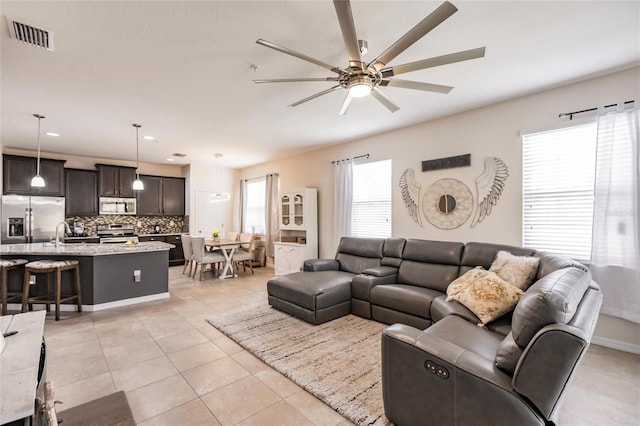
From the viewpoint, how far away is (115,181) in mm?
6762

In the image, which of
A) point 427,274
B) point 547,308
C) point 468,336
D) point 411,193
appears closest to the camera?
point 547,308

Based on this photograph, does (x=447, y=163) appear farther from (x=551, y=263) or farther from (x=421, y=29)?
(x=421, y=29)

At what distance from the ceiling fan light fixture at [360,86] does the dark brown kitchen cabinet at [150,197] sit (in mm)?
6784

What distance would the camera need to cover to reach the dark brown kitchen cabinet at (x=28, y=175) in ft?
17.8

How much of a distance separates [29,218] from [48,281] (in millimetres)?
2664

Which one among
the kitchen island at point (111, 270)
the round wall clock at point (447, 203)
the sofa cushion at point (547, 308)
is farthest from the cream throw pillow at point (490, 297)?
the kitchen island at point (111, 270)

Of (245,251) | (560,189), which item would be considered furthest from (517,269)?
(245,251)

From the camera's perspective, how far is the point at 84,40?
2250 mm

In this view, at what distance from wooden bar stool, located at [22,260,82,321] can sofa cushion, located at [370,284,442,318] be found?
3904 mm

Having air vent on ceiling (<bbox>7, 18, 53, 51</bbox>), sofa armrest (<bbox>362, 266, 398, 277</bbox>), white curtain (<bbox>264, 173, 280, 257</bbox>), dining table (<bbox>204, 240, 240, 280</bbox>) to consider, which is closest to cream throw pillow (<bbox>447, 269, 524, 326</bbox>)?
sofa armrest (<bbox>362, 266, 398, 277</bbox>)

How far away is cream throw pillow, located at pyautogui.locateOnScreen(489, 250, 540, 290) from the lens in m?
2.60

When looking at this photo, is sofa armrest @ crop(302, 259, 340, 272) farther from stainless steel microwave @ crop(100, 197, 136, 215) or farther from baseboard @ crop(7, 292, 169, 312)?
stainless steel microwave @ crop(100, 197, 136, 215)

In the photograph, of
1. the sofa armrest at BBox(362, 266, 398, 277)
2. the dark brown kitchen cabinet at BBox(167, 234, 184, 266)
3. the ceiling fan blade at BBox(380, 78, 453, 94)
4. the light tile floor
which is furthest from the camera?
the dark brown kitchen cabinet at BBox(167, 234, 184, 266)

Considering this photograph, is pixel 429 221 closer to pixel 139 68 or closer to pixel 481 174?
pixel 481 174
